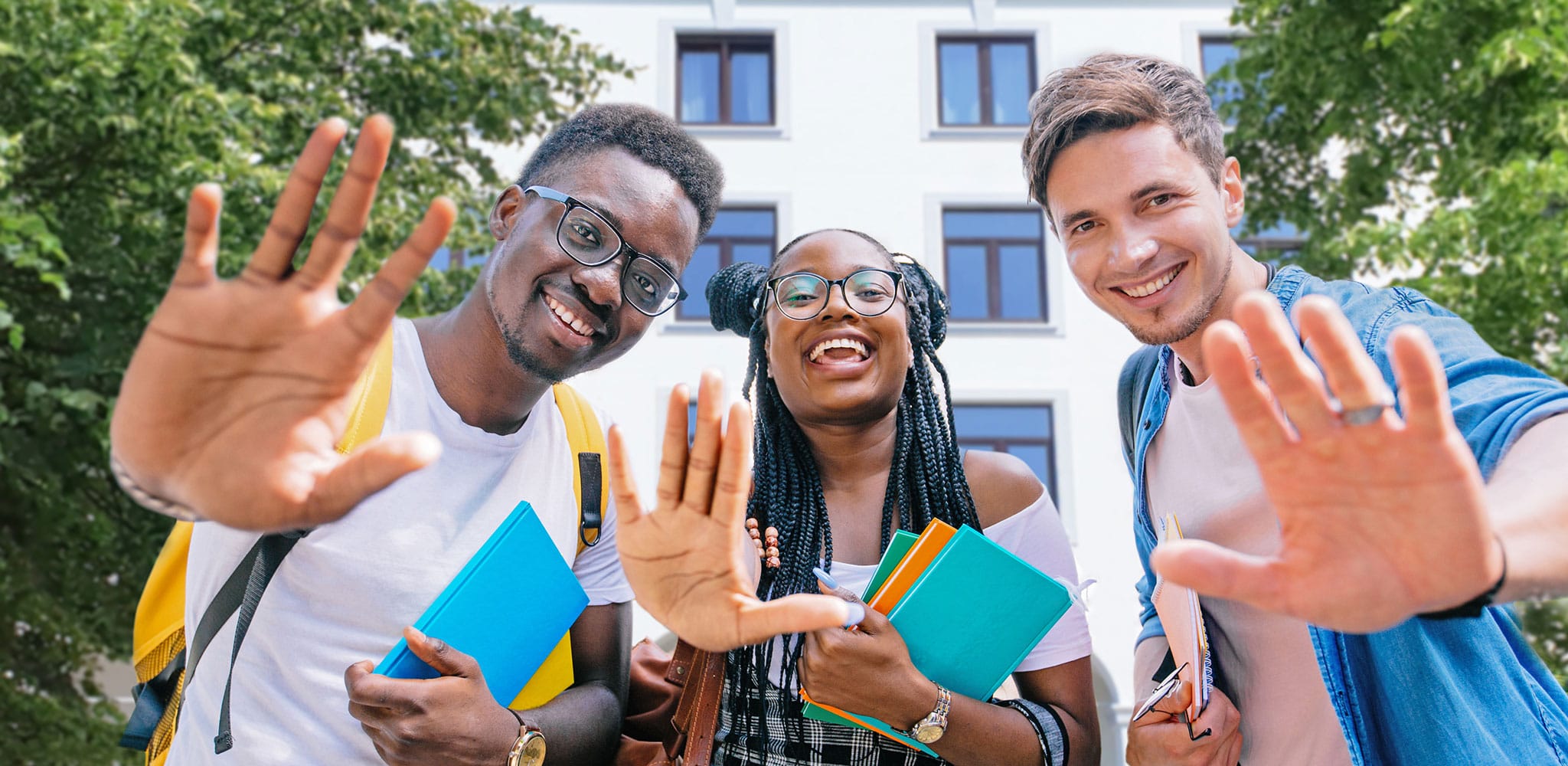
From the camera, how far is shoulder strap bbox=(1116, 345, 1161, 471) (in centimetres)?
279

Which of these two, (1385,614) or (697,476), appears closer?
A: (1385,614)

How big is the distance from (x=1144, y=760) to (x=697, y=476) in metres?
1.19

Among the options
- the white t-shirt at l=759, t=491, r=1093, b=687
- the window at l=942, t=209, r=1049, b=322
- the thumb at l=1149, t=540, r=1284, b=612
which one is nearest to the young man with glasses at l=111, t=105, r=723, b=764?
the white t-shirt at l=759, t=491, r=1093, b=687

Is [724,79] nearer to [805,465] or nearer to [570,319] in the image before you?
[805,465]

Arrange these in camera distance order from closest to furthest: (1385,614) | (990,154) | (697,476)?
(1385,614)
(697,476)
(990,154)

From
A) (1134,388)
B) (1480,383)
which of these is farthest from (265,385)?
(1134,388)

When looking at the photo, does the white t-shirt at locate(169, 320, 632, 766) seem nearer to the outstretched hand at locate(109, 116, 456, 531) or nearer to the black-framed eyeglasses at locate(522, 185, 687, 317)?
the black-framed eyeglasses at locate(522, 185, 687, 317)

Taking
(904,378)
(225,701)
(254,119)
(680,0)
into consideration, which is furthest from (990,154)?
(225,701)

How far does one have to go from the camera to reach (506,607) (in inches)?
84.6

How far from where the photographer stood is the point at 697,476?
1.77m

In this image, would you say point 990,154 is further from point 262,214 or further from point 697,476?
point 697,476

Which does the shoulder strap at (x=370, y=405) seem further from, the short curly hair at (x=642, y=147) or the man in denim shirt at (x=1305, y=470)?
the man in denim shirt at (x=1305, y=470)

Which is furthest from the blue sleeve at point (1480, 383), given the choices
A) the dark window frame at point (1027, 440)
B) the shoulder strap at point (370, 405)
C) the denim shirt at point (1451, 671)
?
the dark window frame at point (1027, 440)

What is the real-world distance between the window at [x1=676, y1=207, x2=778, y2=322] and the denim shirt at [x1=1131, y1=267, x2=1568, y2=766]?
12.3m
